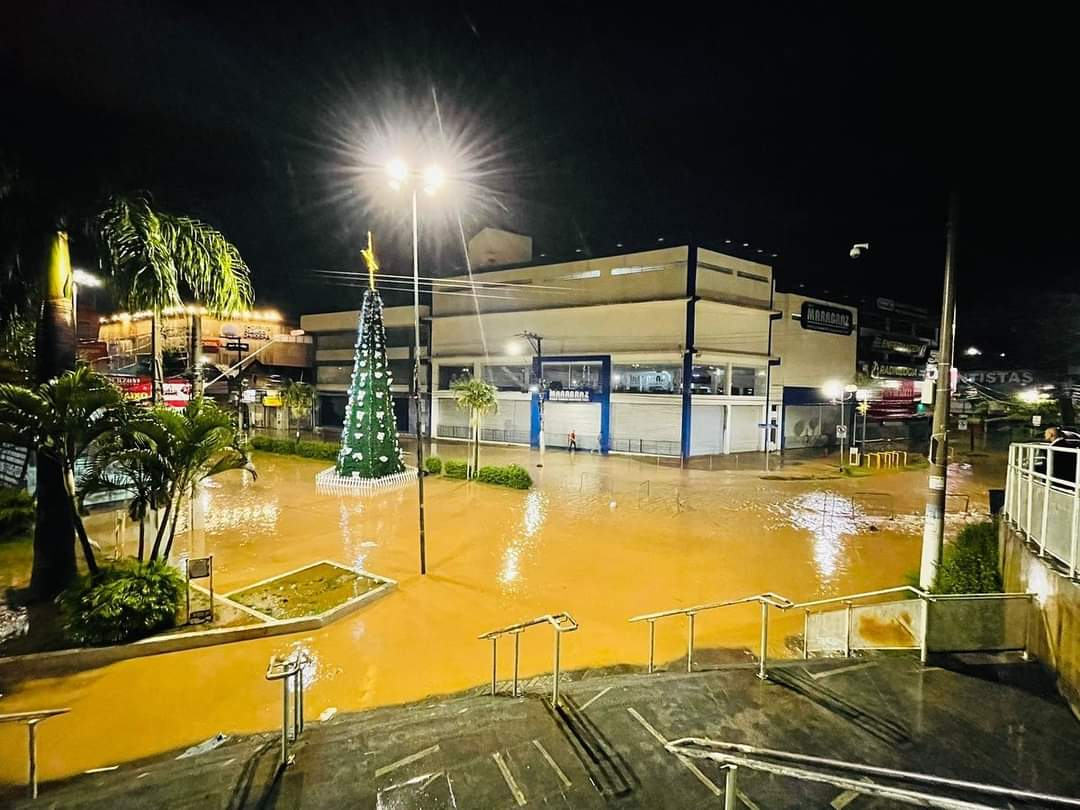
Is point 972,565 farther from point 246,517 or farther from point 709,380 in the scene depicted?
point 709,380

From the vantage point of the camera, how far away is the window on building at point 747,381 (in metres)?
30.4

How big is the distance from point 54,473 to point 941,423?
14069 millimetres

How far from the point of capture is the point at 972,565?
25.1 ft

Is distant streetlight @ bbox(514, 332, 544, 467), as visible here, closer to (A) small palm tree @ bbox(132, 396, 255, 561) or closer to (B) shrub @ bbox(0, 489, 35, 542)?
(B) shrub @ bbox(0, 489, 35, 542)

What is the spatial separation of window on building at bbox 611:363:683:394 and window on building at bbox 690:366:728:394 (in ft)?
3.00

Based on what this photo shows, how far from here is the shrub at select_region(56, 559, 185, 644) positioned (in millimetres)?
6812

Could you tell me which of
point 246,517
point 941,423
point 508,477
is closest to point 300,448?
point 246,517

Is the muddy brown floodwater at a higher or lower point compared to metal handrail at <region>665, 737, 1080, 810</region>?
lower

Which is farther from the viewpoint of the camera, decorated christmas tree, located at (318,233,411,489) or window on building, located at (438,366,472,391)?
window on building, located at (438,366,472,391)

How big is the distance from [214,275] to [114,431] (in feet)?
10.7

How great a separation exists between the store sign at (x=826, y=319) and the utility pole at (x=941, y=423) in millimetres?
27161

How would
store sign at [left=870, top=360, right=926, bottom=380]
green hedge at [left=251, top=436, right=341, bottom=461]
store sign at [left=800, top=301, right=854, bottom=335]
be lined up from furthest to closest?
store sign at [left=870, top=360, right=926, bottom=380], store sign at [left=800, top=301, right=854, bottom=335], green hedge at [left=251, top=436, right=341, bottom=461]

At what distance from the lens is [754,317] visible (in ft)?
101

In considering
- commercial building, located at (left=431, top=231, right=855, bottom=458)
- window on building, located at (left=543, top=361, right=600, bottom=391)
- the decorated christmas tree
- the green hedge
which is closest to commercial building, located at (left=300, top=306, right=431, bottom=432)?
commercial building, located at (left=431, top=231, right=855, bottom=458)
